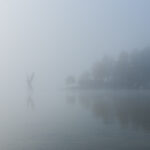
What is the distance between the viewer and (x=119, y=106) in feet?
13.3

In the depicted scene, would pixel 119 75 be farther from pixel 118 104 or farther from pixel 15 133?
pixel 15 133

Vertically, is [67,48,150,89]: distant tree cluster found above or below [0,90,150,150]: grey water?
above

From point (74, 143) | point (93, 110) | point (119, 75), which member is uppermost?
point (119, 75)

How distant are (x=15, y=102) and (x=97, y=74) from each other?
4.66ft

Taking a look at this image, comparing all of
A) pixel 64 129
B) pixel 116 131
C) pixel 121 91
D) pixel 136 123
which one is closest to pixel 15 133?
pixel 64 129

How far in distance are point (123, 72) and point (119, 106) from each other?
2.78 ft

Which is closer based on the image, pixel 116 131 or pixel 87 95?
pixel 116 131

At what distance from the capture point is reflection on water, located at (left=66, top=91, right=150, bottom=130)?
370cm

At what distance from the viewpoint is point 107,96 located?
14.1ft

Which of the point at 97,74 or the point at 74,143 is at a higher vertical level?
the point at 97,74

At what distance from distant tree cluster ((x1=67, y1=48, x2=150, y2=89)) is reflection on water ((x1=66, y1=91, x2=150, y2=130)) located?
0.67 ft

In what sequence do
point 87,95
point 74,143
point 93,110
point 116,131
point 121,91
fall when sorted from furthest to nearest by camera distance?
point 121,91 → point 87,95 → point 93,110 → point 116,131 → point 74,143

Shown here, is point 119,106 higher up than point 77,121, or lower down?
higher up

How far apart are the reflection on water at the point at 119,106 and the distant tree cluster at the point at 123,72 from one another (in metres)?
0.20
